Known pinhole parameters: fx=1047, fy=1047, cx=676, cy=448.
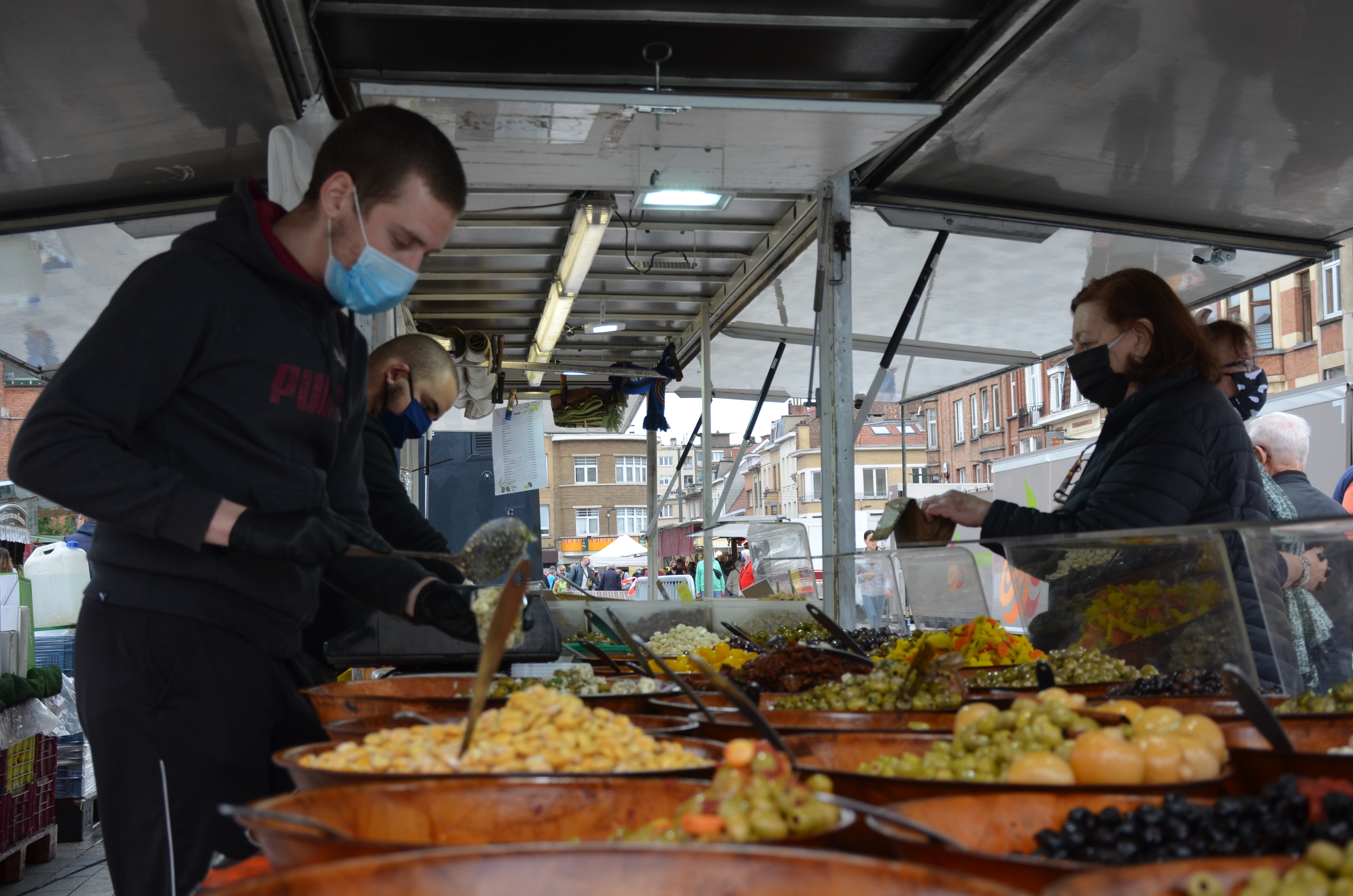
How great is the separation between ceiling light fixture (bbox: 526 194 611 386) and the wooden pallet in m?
4.07

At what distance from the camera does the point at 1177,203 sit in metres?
4.82

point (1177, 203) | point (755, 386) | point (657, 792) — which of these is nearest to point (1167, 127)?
point (1177, 203)

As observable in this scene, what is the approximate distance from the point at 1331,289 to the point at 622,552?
20.3 m

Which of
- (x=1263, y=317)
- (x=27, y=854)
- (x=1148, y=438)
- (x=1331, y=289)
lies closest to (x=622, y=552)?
(x=1263, y=317)

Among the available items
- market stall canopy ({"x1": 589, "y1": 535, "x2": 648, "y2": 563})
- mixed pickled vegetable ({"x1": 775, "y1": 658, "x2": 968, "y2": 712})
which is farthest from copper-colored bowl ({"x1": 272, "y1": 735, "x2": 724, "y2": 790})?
market stall canopy ({"x1": 589, "y1": 535, "x2": 648, "y2": 563})

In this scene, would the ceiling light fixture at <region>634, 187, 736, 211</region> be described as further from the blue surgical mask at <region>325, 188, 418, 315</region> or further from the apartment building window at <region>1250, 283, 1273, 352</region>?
the apartment building window at <region>1250, 283, 1273, 352</region>

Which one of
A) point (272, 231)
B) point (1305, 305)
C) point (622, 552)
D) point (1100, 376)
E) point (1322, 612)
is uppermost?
point (1305, 305)

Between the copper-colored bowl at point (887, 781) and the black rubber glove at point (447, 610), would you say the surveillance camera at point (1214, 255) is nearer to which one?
the black rubber glove at point (447, 610)

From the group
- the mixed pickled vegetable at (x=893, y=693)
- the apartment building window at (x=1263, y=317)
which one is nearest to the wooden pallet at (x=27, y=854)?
the mixed pickled vegetable at (x=893, y=693)

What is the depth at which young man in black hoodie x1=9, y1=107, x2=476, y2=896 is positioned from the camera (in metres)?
1.66

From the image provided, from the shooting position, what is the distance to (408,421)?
473 centimetres

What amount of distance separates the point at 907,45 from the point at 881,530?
1654 millimetres

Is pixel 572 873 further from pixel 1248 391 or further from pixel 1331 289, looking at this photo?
pixel 1331 289

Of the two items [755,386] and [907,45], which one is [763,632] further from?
[755,386]
